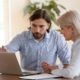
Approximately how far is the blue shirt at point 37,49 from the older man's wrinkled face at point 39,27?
49mm

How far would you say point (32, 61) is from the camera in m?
2.50

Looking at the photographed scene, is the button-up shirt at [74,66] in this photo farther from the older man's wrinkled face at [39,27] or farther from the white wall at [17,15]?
the white wall at [17,15]

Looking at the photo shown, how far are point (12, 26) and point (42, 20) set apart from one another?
6.17ft

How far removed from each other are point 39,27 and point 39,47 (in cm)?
23

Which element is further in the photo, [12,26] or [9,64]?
[12,26]

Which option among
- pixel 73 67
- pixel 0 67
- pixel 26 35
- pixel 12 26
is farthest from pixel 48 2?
pixel 73 67

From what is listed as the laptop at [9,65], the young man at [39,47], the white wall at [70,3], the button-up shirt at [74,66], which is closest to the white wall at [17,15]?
the white wall at [70,3]

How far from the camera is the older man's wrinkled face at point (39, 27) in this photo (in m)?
2.43

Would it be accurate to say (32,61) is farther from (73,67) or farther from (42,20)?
(73,67)

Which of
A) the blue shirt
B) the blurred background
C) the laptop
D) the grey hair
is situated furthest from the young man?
the blurred background

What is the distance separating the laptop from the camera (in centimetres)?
188

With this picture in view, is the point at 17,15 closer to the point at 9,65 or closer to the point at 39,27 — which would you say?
the point at 39,27

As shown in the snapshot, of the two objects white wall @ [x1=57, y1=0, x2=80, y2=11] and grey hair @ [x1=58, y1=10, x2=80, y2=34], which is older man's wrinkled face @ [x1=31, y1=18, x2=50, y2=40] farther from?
white wall @ [x1=57, y1=0, x2=80, y2=11]

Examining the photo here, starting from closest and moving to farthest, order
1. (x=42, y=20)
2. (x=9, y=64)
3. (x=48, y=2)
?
(x=9, y=64), (x=42, y=20), (x=48, y=2)
